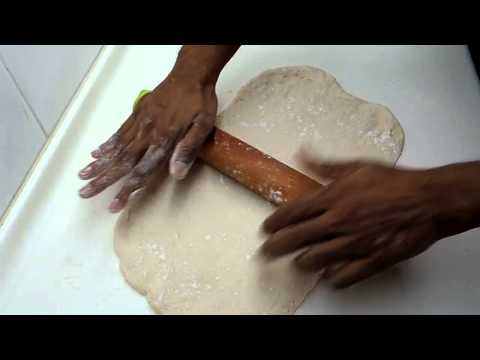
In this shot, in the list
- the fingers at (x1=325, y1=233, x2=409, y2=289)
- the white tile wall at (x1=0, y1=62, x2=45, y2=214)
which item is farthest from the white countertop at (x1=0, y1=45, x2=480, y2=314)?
the fingers at (x1=325, y1=233, x2=409, y2=289)

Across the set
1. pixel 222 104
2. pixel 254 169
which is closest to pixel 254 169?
pixel 254 169

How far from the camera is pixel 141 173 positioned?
2.95 feet

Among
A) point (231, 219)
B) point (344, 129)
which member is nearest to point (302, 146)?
point (344, 129)

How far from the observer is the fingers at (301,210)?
0.70 metres

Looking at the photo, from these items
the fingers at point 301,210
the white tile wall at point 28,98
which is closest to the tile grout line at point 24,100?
the white tile wall at point 28,98

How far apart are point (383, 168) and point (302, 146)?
0.28 metres

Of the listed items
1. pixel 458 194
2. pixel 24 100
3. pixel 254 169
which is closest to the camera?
pixel 458 194

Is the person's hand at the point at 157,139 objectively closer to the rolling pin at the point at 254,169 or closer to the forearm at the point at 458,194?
the rolling pin at the point at 254,169

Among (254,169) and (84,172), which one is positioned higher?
(254,169)

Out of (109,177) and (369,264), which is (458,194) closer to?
(369,264)

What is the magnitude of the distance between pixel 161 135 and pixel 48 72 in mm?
334

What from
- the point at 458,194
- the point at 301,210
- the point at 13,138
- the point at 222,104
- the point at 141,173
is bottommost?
the point at 13,138

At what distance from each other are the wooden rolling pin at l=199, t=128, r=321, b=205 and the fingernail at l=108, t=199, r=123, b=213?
18cm
